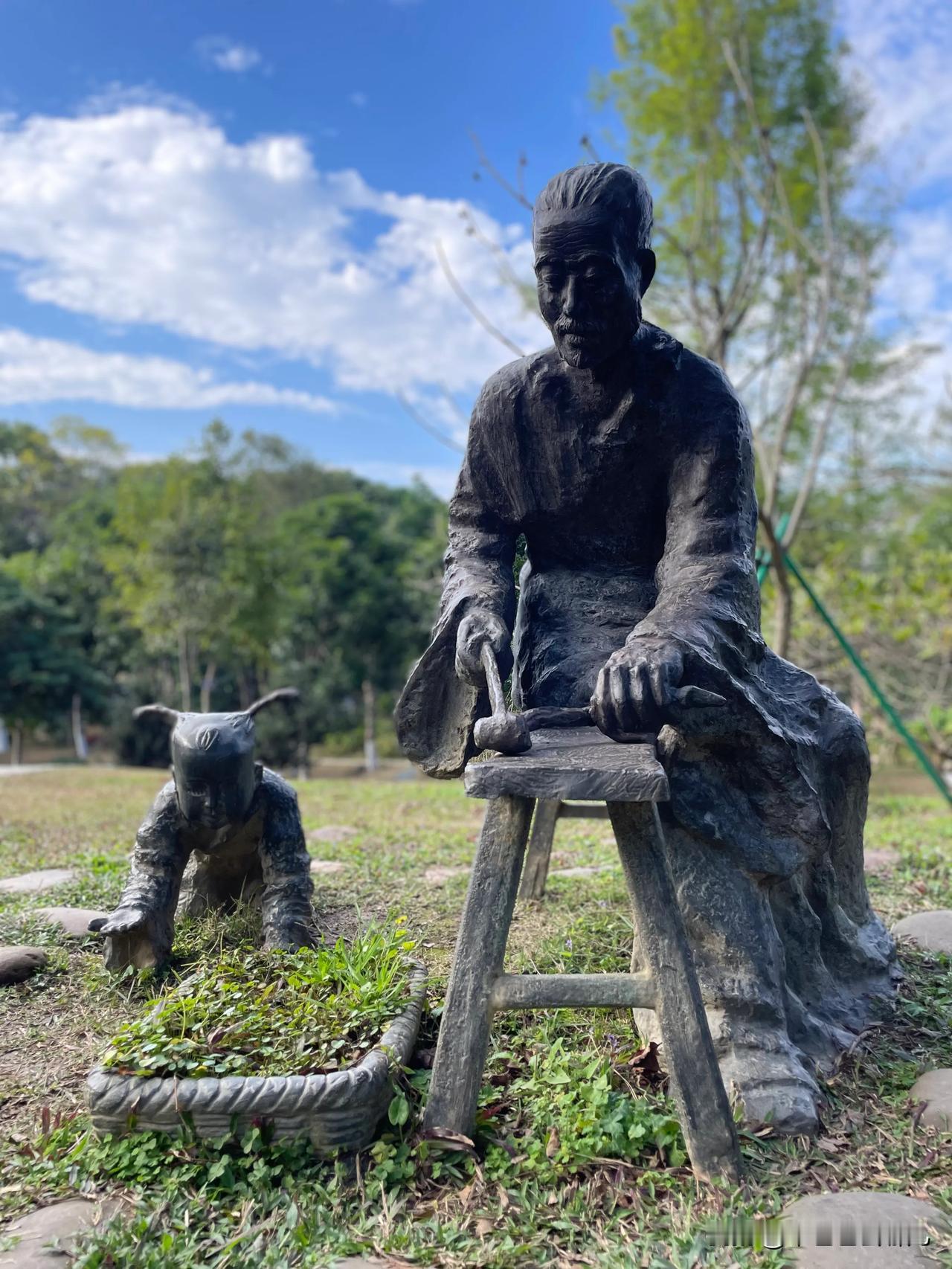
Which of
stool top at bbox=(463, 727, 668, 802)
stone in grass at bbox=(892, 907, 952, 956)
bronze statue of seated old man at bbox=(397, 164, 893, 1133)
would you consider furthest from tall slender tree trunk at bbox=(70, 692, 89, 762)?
stool top at bbox=(463, 727, 668, 802)

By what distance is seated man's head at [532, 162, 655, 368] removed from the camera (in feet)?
7.56

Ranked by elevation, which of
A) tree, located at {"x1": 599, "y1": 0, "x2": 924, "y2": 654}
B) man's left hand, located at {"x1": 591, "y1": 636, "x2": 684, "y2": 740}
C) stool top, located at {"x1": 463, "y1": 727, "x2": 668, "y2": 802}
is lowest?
stool top, located at {"x1": 463, "y1": 727, "x2": 668, "y2": 802}

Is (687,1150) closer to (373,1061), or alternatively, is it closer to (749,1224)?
(749,1224)

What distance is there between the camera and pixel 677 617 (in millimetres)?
2389

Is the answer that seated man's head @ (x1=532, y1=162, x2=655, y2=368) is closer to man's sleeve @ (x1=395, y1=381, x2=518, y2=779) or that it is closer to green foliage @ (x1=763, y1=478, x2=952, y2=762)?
man's sleeve @ (x1=395, y1=381, x2=518, y2=779)

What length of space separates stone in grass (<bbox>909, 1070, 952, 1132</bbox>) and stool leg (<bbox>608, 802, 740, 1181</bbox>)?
605mm

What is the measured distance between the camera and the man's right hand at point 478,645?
2.47m

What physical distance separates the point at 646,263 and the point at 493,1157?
7.66ft

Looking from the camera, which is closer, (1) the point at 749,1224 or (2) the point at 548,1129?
(1) the point at 749,1224

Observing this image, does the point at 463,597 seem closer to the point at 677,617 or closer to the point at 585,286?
the point at 677,617

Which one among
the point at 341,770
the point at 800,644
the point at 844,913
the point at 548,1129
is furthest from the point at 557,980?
the point at 341,770

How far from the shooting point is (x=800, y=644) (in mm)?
9984

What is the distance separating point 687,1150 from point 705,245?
9.01 meters

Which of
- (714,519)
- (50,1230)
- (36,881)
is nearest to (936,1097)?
(714,519)
